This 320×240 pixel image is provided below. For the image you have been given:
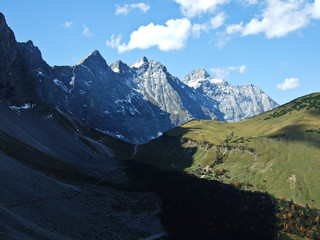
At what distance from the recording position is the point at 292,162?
6649 inches

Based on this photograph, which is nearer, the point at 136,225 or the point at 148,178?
the point at 136,225

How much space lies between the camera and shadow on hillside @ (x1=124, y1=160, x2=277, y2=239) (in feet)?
353

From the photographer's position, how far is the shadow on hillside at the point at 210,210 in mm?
107688

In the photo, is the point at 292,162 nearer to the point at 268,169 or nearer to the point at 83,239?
the point at 268,169

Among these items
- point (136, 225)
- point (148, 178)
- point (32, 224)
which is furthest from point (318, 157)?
point (32, 224)

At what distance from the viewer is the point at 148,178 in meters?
189

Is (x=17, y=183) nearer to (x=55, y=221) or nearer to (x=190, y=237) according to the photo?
(x=55, y=221)

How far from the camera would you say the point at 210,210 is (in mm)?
129125

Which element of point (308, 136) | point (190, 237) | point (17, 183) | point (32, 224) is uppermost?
point (308, 136)

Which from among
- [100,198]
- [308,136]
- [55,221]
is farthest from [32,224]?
[308,136]

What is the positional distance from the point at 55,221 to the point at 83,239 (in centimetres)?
990

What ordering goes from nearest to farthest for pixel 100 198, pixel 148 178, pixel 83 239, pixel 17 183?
1. pixel 83 239
2. pixel 17 183
3. pixel 100 198
4. pixel 148 178

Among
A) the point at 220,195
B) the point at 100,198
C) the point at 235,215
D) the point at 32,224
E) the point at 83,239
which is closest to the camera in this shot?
the point at 32,224

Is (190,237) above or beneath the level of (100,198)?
beneath
